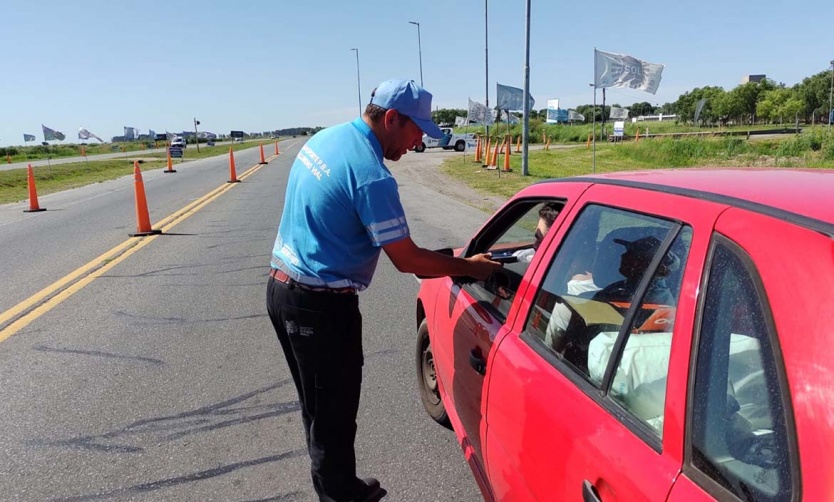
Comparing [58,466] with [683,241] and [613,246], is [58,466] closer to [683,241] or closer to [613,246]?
[613,246]

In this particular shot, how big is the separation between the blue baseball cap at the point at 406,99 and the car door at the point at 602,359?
72cm

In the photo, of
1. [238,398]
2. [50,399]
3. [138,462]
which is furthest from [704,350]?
[50,399]

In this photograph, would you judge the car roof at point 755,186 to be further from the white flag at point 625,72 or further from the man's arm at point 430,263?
the white flag at point 625,72

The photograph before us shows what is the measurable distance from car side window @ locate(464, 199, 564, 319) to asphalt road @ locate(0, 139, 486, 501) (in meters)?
1.02

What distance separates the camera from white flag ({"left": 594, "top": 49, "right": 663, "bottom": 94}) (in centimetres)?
1652

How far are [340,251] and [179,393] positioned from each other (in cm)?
238

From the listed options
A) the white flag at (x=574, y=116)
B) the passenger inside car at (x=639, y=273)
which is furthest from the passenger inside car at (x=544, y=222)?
the white flag at (x=574, y=116)

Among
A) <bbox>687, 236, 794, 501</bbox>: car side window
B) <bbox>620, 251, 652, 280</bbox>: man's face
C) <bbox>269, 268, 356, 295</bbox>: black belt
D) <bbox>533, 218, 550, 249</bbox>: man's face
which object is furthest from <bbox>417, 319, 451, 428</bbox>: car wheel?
<bbox>687, 236, 794, 501</bbox>: car side window

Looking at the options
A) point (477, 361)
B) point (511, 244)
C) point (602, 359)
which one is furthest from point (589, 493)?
point (511, 244)

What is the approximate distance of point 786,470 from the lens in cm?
117

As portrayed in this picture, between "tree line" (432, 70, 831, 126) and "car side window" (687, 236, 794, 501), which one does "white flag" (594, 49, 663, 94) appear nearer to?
"car side window" (687, 236, 794, 501)

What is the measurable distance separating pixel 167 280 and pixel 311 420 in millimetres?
5080

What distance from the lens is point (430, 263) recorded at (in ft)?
7.89

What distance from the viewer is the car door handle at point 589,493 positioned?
1.54m
